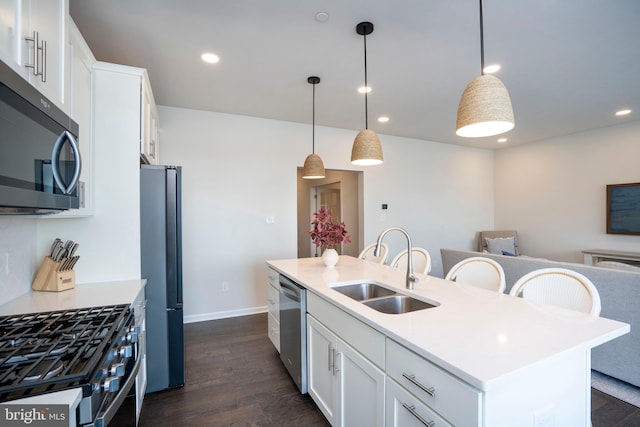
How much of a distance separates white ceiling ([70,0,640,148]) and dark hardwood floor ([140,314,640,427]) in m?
2.75

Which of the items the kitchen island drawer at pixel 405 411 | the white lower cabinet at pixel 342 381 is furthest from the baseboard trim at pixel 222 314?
the kitchen island drawer at pixel 405 411

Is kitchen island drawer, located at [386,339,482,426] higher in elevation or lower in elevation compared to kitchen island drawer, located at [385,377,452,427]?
higher

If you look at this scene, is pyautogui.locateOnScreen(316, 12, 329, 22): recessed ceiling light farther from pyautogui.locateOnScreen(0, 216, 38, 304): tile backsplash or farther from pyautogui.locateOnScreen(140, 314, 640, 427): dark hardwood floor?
pyautogui.locateOnScreen(140, 314, 640, 427): dark hardwood floor

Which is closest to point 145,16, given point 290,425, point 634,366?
point 290,425

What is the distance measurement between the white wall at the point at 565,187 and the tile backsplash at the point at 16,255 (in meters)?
7.06

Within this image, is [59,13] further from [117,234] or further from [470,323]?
[470,323]

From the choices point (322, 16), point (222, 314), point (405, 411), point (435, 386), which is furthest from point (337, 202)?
point (435, 386)

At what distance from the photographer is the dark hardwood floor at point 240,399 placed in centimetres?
193

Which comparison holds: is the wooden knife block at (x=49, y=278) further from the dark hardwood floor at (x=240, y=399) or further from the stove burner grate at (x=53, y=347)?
the dark hardwood floor at (x=240, y=399)

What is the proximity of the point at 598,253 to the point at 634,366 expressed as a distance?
3.15 metres

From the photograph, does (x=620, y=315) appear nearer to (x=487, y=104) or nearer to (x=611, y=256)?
(x=487, y=104)

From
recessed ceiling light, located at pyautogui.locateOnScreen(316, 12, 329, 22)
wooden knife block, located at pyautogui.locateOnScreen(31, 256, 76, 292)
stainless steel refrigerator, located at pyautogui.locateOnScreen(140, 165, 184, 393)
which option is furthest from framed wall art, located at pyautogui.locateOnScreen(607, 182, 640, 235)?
wooden knife block, located at pyautogui.locateOnScreen(31, 256, 76, 292)

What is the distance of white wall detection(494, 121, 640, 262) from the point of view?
4.66m

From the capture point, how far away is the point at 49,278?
180cm
